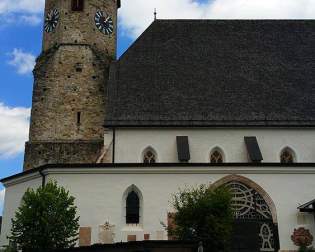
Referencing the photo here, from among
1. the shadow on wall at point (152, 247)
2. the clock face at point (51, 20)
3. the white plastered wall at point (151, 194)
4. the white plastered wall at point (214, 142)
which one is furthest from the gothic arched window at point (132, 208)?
the clock face at point (51, 20)

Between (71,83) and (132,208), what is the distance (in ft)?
35.8

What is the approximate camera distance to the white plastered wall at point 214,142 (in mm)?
23203

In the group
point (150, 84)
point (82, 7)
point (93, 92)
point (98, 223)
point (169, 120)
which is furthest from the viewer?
point (82, 7)

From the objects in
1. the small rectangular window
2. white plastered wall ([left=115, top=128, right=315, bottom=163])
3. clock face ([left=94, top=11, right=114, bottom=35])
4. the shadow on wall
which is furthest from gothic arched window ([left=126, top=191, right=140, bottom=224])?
the small rectangular window

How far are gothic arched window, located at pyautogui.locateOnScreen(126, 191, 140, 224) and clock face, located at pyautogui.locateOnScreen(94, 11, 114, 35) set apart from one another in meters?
13.7

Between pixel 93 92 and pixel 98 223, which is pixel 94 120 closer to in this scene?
pixel 93 92

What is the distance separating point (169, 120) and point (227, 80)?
469cm

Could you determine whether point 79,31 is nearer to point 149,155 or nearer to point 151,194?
point 149,155

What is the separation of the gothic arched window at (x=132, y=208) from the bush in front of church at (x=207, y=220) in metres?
2.41

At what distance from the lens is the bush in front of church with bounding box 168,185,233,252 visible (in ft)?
53.5

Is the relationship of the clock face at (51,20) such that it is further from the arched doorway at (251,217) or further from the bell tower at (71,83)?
the arched doorway at (251,217)

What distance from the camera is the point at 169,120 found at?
23578 millimetres

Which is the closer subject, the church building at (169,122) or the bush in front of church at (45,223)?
the bush in front of church at (45,223)

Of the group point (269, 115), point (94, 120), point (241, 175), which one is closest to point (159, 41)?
point (94, 120)
